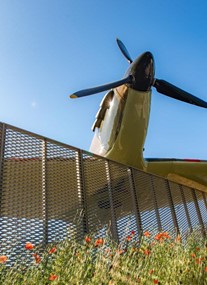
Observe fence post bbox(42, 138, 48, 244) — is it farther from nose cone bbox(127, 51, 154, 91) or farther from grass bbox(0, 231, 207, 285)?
nose cone bbox(127, 51, 154, 91)

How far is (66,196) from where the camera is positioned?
14.3ft

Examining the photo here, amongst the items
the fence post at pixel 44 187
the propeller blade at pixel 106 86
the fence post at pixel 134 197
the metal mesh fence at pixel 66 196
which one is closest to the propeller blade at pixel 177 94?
the propeller blade at pixel 106 86

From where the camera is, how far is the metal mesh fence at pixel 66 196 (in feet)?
12.1

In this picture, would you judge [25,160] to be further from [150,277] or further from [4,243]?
[150,277]

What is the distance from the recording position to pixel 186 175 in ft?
35.9

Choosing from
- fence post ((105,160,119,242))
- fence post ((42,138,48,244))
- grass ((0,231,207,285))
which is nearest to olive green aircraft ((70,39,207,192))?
fence post ((105,160,119,242))

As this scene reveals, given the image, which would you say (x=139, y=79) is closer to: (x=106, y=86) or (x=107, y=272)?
(x=106, y=86)

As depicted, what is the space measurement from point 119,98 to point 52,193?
5294mm

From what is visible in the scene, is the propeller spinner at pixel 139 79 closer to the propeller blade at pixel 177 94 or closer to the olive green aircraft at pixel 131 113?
the olive green aircraft at pixel 131 113

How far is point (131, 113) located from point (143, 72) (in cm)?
121

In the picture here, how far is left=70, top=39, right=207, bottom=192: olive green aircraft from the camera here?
8445 mm

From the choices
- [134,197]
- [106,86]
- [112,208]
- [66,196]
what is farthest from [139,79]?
[66,196]

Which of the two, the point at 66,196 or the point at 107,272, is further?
the point at 66,196

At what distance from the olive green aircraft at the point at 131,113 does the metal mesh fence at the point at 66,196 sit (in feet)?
9.73
